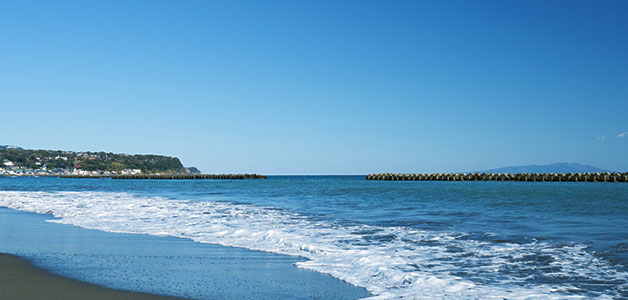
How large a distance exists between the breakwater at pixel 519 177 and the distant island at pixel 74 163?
98.2 m

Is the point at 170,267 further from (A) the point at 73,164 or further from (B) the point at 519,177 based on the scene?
(A) the point at 73,164

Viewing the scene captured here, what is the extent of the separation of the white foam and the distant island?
142 metres

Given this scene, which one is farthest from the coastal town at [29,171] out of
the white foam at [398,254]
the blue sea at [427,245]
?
the white foam at [398,254]

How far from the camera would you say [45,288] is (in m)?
4.67

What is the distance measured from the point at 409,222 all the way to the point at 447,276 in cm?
577

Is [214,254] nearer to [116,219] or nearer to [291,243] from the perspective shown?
[291,243]

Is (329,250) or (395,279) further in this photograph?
(329,250)

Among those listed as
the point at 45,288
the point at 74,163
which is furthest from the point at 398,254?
the point at 74,163

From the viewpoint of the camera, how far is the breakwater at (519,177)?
4981 centimetres

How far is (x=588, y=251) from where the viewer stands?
22.8ft

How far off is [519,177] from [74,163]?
145m

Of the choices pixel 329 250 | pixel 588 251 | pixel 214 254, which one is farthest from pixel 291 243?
pixel 588 251

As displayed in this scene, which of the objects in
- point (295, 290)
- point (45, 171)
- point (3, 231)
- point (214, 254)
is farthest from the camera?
point (45, 171)

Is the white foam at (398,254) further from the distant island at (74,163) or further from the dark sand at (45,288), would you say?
the distant island at (74,163)
